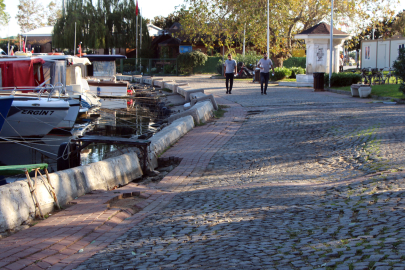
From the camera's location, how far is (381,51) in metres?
41.1

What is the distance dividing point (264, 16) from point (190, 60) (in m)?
11.6

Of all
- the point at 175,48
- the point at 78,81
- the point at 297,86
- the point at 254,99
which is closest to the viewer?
the point at 254,99

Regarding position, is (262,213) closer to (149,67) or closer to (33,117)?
(33,117)

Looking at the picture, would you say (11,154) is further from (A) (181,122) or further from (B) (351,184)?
(B) (351,184)

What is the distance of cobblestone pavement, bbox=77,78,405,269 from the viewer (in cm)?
377

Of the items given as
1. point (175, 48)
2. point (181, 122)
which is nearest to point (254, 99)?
point (181, 122)

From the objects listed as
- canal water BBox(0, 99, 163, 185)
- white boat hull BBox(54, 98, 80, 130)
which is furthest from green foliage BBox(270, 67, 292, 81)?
white boat hull BBox(54, 98, 80, 130)

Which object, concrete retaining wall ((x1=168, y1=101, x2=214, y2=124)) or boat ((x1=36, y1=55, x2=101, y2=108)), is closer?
concrete retaining wall ((x1=168, y1=101, x2=214, y2=124))

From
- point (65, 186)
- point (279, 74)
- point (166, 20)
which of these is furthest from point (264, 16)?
point (166, 20)

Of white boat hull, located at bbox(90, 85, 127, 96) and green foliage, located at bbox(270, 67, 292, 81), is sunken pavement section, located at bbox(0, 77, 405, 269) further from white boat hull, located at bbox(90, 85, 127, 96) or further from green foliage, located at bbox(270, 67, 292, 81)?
green foliage, located at bbox(270, 67, 292, 81)

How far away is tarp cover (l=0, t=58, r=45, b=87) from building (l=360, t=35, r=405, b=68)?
3172 centimetres

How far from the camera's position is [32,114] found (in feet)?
48.9

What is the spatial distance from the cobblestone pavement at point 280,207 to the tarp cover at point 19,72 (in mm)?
9603

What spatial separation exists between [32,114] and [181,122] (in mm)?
6172
